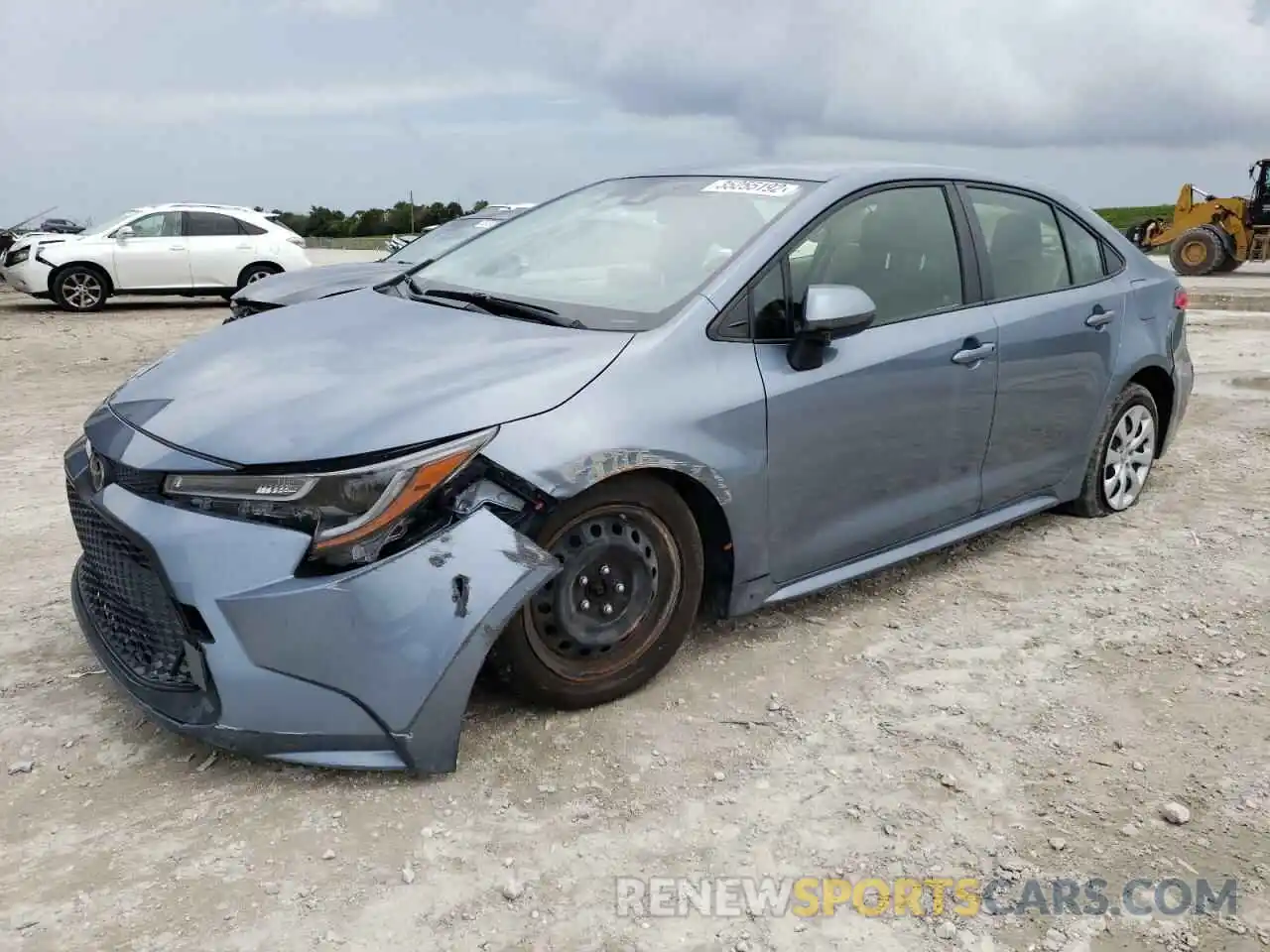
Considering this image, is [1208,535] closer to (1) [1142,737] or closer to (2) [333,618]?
(1) [1142,737]

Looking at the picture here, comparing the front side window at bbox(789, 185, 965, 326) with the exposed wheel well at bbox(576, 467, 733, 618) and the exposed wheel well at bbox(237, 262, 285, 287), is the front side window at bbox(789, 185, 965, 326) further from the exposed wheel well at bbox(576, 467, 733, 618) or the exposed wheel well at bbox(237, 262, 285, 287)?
the exposed wheel well at bbox(237, 262, 285, 287)

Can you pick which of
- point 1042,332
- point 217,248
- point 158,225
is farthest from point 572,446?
point 158,225

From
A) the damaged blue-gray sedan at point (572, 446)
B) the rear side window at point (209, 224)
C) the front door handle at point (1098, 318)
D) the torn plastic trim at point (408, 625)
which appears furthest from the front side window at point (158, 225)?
the torn plastic trim at point (408, 625)

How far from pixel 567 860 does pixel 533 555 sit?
73cm

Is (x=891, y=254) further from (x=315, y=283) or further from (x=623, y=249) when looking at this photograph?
(x=315, y=283)

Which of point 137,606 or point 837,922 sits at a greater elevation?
point 137,606

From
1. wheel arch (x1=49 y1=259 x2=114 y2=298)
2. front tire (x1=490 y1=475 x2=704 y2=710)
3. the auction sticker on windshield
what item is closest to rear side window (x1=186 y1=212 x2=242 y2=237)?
wheel arch (x1=49 y1=259 x2=114 y2=298)

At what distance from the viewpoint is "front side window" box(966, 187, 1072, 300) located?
13.9 ft

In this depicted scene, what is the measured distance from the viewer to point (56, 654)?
3580mm

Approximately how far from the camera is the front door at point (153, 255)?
15.0 metres

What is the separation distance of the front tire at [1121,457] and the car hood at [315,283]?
177 inches

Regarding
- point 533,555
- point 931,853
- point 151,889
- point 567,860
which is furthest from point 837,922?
point 151,889

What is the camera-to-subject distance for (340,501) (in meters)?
2.65

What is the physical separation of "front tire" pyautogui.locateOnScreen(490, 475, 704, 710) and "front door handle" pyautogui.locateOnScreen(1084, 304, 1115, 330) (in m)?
2.26
